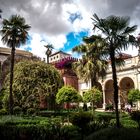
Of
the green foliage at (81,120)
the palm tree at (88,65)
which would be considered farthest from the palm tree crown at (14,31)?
the green foliage at (81,120)

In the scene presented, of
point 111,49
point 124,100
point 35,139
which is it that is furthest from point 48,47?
point 35,139

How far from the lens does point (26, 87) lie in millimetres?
28031

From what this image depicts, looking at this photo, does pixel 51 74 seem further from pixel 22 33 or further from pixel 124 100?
pixel 124 100

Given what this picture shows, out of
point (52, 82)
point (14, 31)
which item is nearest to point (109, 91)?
point (52, 82)

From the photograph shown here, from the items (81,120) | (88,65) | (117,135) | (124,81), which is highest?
(88,65)


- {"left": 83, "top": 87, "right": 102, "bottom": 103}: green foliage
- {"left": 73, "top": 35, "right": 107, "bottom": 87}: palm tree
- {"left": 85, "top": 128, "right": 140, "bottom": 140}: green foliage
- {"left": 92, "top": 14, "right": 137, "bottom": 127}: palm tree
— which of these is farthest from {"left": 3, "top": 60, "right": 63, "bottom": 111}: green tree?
{"left": 85, "top": 128, "right": 140, "bottom": 140}: green foliage

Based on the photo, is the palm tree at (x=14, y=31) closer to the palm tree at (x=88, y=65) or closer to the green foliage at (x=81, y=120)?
the palm tree at (x=88, y=65)

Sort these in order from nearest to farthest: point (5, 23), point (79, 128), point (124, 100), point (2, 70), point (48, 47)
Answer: point (79, 128) < point (5, 23) < point (124, 100) < point (2, 70) < point (48, 47)

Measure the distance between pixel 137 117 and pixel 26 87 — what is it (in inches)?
568

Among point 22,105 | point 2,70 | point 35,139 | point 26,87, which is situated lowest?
point 35,139

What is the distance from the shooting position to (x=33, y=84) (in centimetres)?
2822

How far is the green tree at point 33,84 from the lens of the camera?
27.6m

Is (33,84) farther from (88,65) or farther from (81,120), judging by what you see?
(81,120)

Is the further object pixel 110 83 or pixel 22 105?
pixel 110 83
